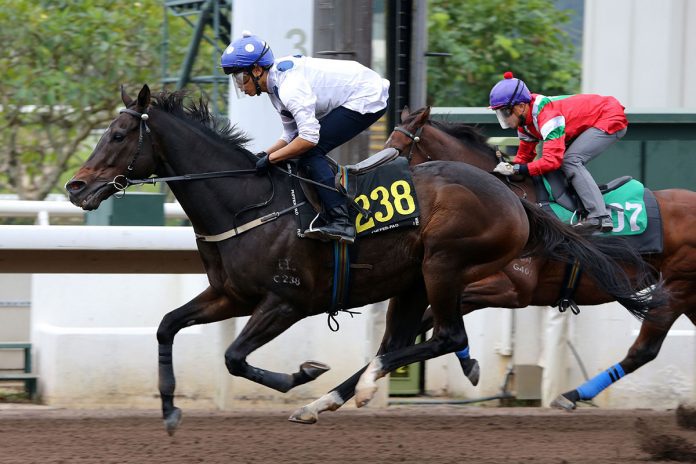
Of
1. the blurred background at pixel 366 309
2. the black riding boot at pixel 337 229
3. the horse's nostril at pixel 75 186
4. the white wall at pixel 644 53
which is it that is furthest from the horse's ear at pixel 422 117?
the white wall at pixel 644 53

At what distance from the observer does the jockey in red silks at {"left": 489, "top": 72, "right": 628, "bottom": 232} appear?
6.74m

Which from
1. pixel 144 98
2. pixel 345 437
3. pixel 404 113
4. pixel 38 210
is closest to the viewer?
pixel 144 98

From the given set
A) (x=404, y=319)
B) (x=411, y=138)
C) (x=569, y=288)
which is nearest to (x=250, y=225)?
(x=404, y=319)

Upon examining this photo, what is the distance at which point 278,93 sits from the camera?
18.4 feet

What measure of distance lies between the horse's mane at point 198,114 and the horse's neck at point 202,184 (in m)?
0.08

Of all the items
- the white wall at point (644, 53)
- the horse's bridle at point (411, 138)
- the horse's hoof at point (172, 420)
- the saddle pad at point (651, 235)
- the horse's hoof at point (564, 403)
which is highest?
the white wall at point (644, 53)

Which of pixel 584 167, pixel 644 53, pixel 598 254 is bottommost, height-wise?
pixel 598 254

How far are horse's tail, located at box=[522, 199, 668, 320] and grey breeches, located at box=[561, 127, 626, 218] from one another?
325 mm

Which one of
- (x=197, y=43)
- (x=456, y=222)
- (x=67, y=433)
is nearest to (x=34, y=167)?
(x=197, y=43)

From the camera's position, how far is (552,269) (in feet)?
23.0

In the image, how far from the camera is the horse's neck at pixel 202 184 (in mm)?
5695

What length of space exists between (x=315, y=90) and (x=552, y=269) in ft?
7.07

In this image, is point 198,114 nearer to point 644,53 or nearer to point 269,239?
point 269,239

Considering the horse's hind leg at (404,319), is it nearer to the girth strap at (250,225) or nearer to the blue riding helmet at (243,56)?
the girth strap at (250,225)
